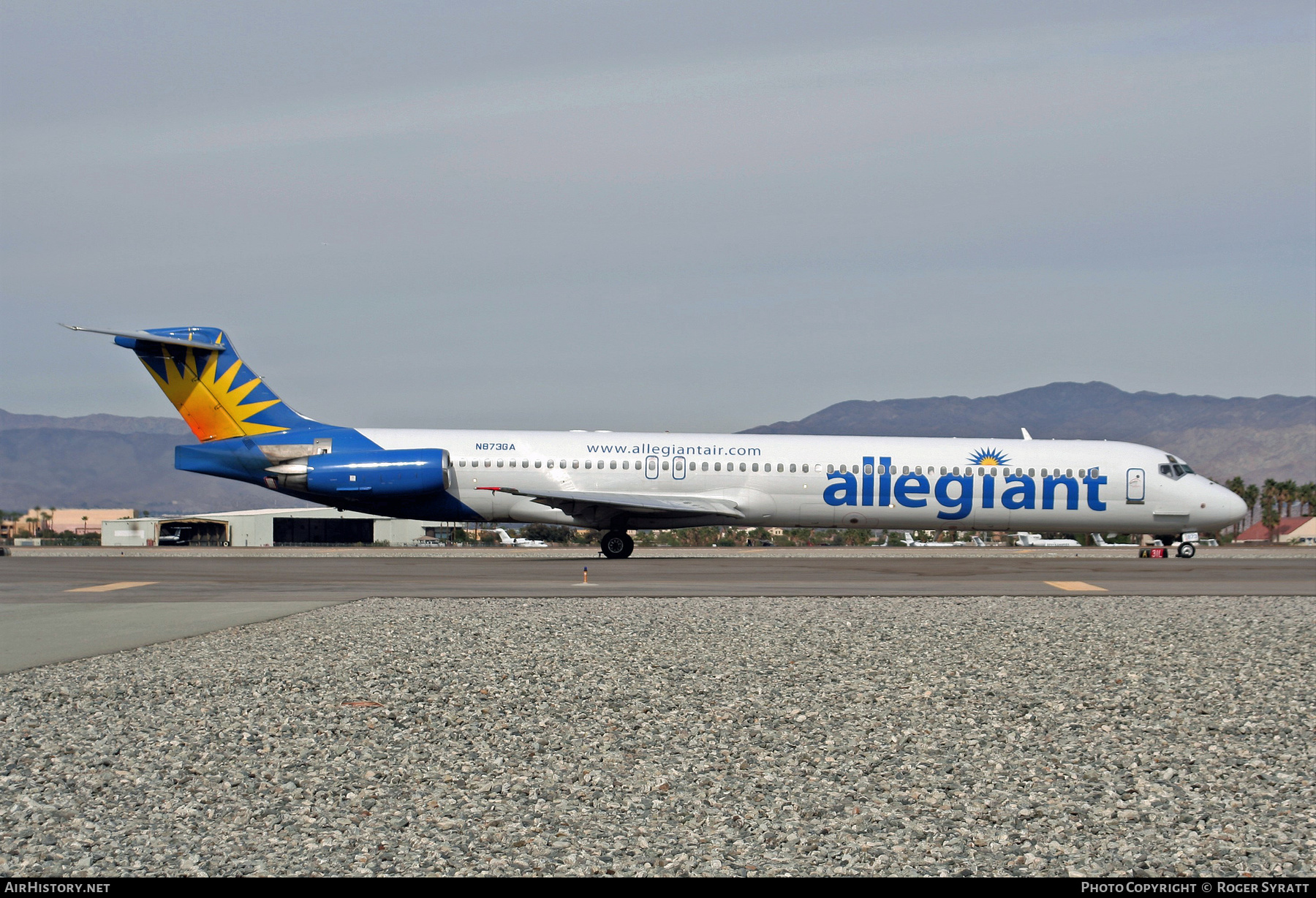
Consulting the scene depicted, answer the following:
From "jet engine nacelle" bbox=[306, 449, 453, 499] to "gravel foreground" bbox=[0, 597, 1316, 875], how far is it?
17.2 m

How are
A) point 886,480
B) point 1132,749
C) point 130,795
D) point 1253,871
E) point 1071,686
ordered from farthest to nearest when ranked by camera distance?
point 886,480
point 1071,686
point 1132,749
point 130,795
point 1253,871

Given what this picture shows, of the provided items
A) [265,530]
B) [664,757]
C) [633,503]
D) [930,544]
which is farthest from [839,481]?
[265,530]

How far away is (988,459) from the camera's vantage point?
2956cm

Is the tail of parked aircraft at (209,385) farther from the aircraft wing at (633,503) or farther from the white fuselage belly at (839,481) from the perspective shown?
the aircraft wing at (633,503)

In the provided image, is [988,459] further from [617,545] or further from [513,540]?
[513,540]

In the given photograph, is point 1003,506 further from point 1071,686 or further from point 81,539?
point 81,539

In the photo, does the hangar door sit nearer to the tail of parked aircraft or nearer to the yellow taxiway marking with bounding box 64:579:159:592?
the tail of parked aircraft

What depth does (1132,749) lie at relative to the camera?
6547 millimetres

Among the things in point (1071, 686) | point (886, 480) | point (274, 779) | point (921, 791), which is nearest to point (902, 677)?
point (1071, 686)

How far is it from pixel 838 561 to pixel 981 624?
507 inches

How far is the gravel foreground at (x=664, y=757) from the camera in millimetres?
4742

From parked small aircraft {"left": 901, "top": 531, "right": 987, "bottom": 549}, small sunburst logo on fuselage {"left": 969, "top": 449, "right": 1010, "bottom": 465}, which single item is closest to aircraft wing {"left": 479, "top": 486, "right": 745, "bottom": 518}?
small sunburst logo on fuselage {"left": 969, "top": 449, "right": 1010, "bottom": 465}

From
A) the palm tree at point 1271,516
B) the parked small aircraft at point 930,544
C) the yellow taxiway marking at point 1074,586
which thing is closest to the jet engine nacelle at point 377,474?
the yellow taxiway marking at point 1074,586

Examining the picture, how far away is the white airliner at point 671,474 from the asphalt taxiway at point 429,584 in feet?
11.8
